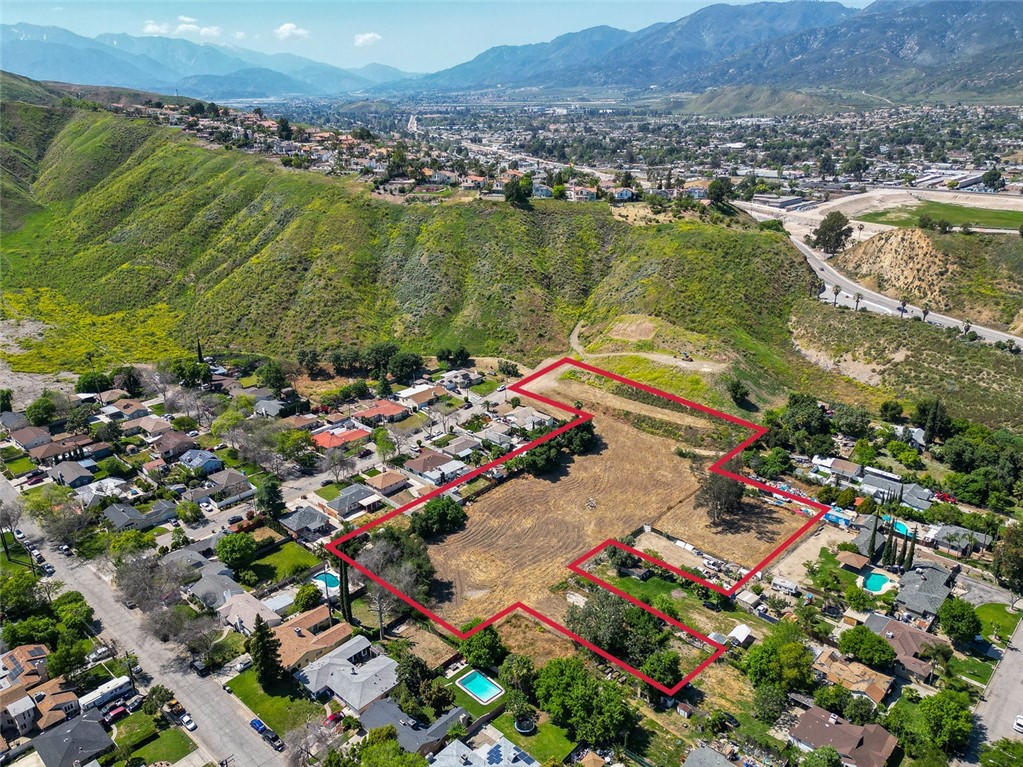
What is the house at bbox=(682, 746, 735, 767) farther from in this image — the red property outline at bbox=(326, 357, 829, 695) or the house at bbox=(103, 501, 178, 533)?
the house at bbox=(103, 501, 178, 533)

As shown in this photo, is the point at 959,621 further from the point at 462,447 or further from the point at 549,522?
the point at 462,447

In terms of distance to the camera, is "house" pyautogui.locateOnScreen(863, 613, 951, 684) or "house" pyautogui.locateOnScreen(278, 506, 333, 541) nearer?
"house" pyautogui.locateOnScreen(863, 613, 951, 684)

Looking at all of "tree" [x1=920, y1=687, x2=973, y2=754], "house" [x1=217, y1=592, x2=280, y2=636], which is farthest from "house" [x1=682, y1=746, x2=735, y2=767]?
"house" [x1=217, y1=592, x2=280, y2=636]

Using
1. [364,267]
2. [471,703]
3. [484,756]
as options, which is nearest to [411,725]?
[471,703]

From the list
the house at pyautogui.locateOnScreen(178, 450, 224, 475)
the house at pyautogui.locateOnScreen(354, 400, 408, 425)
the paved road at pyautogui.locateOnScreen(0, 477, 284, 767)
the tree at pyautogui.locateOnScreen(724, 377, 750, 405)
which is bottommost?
the paved road at pyautogui.locateOnScreen(0, 477, 284, 767)

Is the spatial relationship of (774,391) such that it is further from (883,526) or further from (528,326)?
(528,326)

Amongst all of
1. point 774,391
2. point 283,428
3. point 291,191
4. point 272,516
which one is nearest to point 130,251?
point 291,191

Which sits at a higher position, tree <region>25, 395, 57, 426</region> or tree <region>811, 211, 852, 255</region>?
tree <region>811, 211, 852, 255</region>
